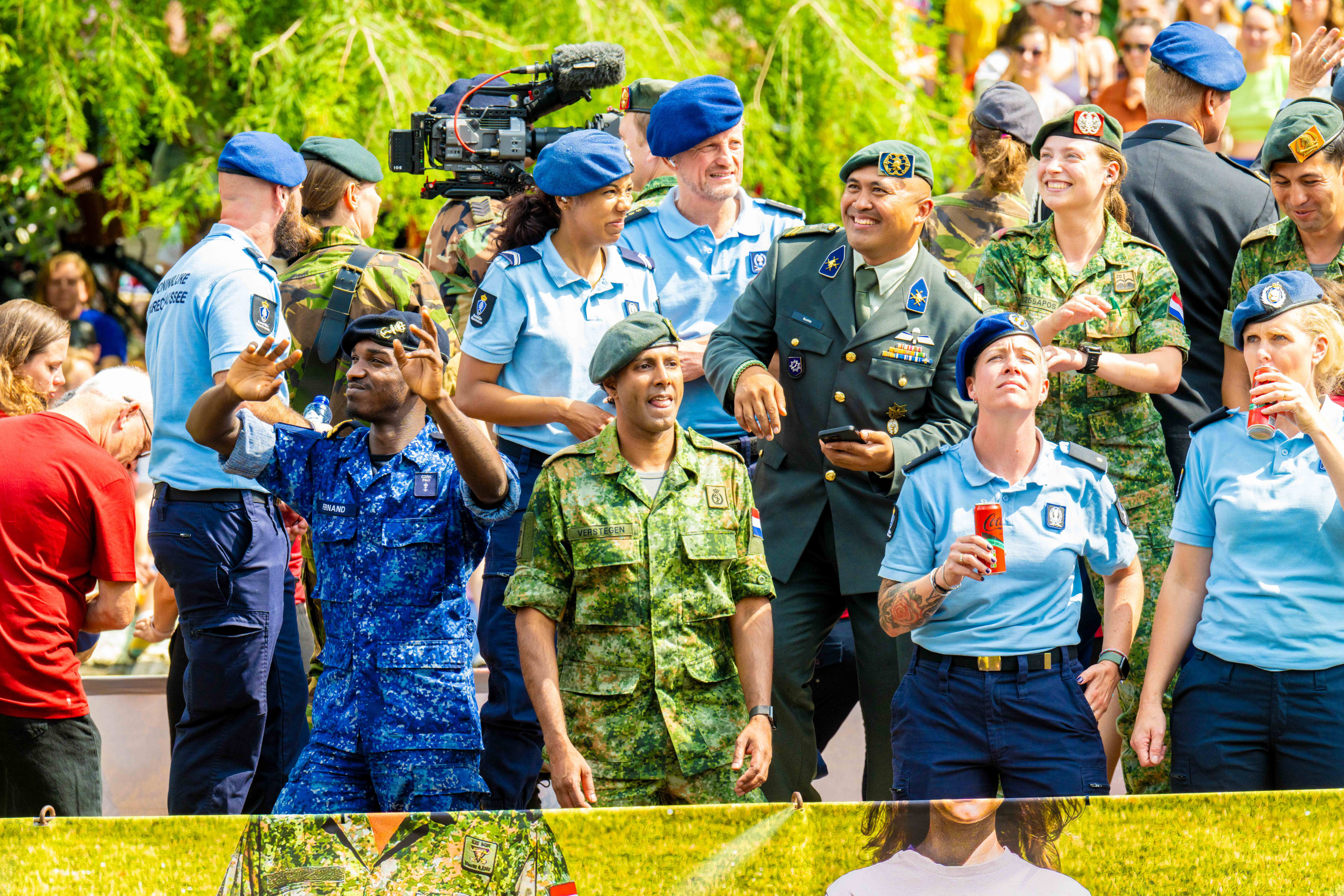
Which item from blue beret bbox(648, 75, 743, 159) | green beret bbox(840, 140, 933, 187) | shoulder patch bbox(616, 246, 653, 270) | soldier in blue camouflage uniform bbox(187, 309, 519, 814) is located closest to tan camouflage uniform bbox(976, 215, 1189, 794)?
green beret bbox(840, 140, 933, 187)

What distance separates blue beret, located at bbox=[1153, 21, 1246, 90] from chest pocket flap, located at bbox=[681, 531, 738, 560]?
2.49 m

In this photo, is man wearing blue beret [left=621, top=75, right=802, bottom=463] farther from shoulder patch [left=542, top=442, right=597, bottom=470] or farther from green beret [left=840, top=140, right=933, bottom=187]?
shoulder patch [left=542, top=442, right=597, bottom=470]

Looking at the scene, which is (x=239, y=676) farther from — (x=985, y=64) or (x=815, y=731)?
(x=985, y=64)

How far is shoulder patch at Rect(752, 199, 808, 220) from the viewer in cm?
532

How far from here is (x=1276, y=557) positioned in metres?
3.77

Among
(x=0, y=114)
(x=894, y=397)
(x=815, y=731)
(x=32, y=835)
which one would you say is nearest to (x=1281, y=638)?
(x=894, y=397)

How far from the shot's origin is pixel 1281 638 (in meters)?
3.73

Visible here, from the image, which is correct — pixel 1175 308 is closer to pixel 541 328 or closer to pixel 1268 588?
pixel 1268 588

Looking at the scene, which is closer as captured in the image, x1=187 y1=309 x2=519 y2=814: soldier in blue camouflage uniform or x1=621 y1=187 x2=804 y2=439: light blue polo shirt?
x1=187 y1=309 x2=519 y2=814: soldier in blue camouflage uniform

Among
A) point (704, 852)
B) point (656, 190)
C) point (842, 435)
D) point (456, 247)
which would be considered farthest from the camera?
point (456, 247)

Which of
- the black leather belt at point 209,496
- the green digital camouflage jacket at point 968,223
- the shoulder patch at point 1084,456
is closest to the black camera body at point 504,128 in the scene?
the green digital camouflage jacket at point 968,223

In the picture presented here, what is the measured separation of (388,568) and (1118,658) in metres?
1.85

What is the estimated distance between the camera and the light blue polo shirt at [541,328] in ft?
15.8

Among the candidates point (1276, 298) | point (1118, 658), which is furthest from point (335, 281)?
point (1276, 298)
